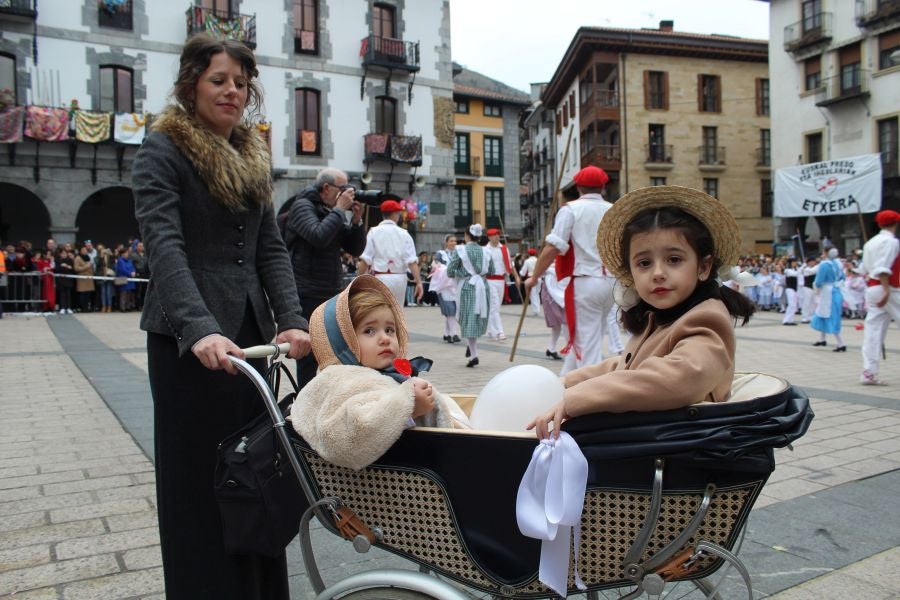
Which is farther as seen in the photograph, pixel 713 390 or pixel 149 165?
pixel 149 165

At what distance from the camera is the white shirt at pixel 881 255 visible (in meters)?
7.51

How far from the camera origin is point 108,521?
3.38m

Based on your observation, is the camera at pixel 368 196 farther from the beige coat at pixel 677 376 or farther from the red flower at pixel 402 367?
the beige coat at pixel 677 376

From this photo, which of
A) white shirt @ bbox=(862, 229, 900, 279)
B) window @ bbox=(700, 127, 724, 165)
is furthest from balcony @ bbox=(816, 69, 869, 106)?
white shirt @ bbox=(862, 229, 900, 279)

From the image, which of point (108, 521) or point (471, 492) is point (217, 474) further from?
point (108, 521)

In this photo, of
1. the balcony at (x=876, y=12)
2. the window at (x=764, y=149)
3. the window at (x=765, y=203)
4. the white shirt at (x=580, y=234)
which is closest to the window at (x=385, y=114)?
the balcony at (x=876, y=12)

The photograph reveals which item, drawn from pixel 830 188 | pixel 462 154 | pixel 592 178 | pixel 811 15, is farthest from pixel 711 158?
pixel 592 178

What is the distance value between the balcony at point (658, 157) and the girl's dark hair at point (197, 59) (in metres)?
36.0

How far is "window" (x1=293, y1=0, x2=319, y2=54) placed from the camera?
2684 cm

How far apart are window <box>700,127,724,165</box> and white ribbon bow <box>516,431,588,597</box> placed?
126 ft

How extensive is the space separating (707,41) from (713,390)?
39749 millimetres

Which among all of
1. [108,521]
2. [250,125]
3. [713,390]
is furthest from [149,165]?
[108,521]

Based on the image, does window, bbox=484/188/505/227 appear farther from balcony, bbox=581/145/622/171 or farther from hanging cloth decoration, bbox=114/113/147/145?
hanging cloth decoration, bbox=114/113/147/145

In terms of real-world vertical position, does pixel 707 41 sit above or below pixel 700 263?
above
